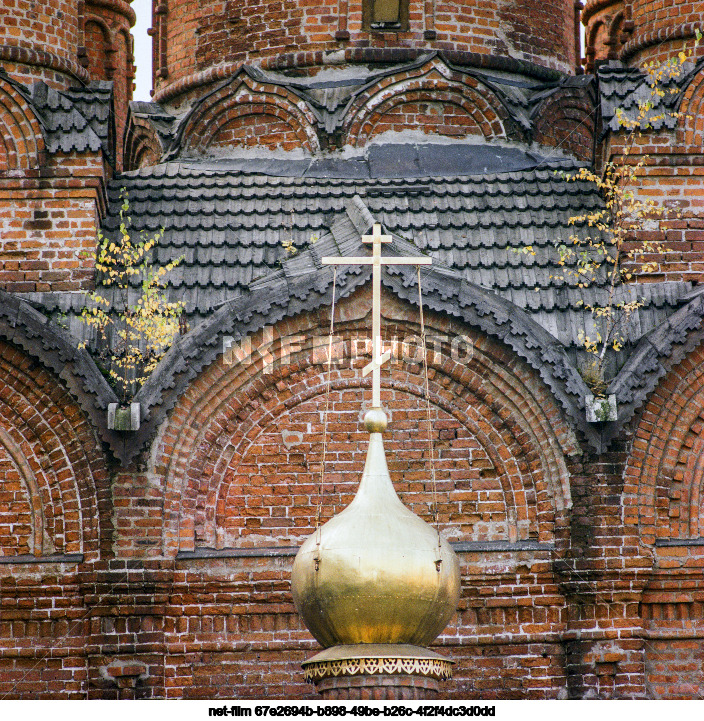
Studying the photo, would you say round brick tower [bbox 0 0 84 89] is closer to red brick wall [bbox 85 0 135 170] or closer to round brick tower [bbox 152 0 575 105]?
round brick tower [bbox 152 0 575 105]

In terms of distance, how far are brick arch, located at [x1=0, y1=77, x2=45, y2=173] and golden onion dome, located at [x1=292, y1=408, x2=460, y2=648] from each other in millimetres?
5588

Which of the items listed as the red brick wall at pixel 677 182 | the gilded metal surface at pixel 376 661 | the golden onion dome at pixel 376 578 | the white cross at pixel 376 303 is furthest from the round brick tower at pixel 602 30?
the gilded metal surface at pixel 376 661

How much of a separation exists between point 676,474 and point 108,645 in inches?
184

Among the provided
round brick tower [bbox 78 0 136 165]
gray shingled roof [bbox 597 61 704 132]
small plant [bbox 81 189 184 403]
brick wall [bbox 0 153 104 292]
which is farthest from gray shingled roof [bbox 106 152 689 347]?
round brick tower [bbox 78 0 136 165]

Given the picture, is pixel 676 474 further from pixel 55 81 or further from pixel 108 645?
pixel 55 81

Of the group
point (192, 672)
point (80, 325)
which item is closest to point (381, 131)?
point (80, 325)

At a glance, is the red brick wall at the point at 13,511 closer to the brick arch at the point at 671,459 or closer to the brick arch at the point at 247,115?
the brick arch at the point at 247,115

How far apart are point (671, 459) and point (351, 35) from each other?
18.7 feet

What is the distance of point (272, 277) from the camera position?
13211 millimetres

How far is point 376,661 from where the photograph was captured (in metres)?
9.47

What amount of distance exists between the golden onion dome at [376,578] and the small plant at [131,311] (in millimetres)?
3605

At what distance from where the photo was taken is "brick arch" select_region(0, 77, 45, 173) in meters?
13.9

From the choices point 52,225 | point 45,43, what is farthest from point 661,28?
point 52,225

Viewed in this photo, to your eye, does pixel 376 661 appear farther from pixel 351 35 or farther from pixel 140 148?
pixel 140 148
